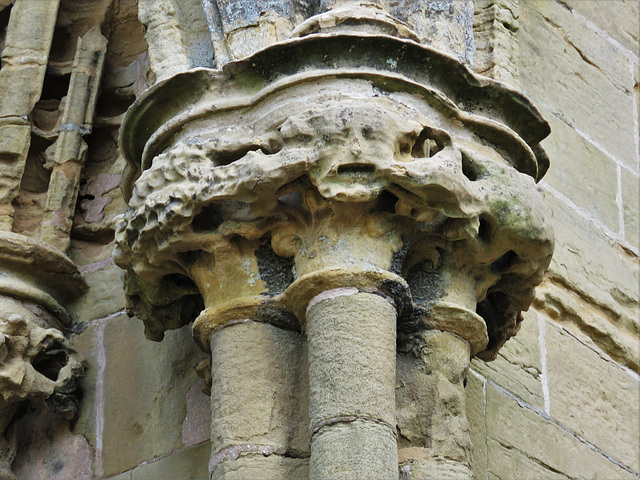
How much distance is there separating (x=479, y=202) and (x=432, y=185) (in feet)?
0.40

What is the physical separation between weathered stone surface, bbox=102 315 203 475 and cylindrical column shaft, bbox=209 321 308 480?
38 cm

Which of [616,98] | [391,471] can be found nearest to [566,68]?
[616,98]

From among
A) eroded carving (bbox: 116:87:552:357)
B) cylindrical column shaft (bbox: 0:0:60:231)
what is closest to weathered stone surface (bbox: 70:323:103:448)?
cylindrical column shaft (bbox: 0:0:60:231)

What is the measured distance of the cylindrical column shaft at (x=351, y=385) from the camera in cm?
224

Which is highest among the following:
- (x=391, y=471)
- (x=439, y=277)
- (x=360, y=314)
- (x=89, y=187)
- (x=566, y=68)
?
(x=566, y=68)

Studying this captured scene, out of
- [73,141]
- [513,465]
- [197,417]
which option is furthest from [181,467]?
[73,141]

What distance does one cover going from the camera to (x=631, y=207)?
3.80 meters

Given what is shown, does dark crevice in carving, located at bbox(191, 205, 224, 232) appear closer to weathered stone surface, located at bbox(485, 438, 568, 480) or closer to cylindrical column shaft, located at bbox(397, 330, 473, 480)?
cylindrical column shaft, located at bbox(397, 330, 473, 480)

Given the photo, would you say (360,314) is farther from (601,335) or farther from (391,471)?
(601,335)

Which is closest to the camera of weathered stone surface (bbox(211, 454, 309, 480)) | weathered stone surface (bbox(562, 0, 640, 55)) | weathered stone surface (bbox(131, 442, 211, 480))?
weathered stone surface (bbox(211, 454, 309, 480))

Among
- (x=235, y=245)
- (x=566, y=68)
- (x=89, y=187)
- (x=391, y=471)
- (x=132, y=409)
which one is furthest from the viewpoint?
(x=566, y=68)

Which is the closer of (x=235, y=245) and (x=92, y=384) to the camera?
(x=235, y=245)

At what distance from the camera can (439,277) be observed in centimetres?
259

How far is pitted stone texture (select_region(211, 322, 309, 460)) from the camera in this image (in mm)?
2428
